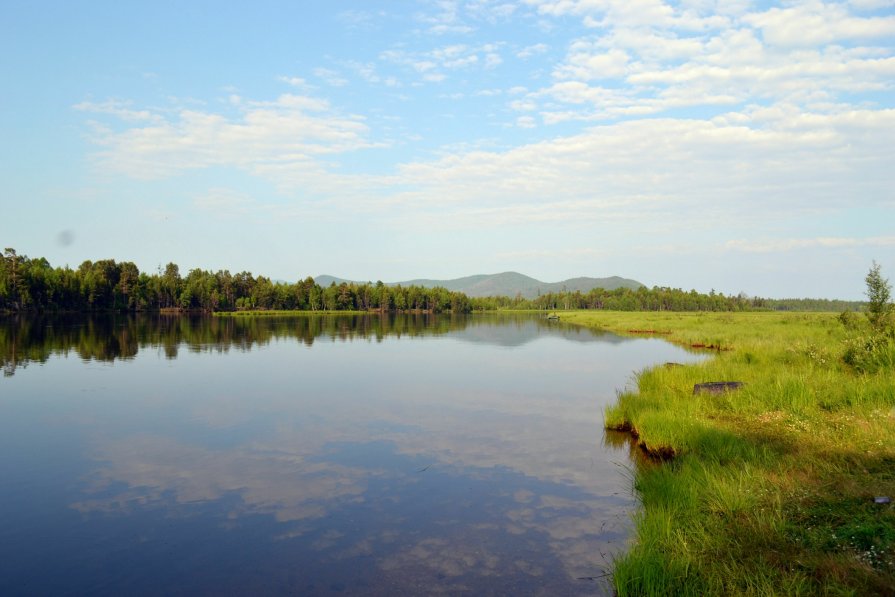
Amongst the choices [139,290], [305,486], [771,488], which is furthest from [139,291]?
[771,488]

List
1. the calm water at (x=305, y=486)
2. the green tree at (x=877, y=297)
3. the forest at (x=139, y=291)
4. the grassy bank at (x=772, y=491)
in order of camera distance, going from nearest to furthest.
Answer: the grassy bank at (x=772, y=491) < the calm water at (x=305, y=486) < the green tree at (x=877, y=297) < the forest at (x=139, y=291)

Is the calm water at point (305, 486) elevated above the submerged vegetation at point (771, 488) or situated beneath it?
situated beneath

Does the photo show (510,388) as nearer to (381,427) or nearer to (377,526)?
(381,427)

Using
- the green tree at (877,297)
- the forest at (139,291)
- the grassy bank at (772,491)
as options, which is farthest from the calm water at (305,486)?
the forest at (139,291)

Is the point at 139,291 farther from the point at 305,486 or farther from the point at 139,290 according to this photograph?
the point at 305,486

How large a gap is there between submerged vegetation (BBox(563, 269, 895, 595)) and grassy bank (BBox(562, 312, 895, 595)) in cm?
3

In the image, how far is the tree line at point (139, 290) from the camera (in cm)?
12638

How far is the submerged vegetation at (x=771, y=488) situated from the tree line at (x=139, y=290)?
14693cm

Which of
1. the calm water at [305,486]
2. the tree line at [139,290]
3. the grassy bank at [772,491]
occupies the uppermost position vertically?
the tree line at [139,290]

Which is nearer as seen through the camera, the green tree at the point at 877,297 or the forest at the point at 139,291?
the green tree at the point at 877,297

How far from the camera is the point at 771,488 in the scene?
35.5 ft

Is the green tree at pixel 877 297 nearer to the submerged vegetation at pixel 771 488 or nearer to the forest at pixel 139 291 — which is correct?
the submerged vegetation at pixel 771 488

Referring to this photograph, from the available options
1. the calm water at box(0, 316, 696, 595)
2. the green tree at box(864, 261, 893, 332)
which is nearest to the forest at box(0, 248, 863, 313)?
the green tree at box(864, 261, 893, 332)

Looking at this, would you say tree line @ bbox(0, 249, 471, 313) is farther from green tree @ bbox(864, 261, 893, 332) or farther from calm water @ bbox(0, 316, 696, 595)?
green tree @ bbox(864, 261, 893, 332)
